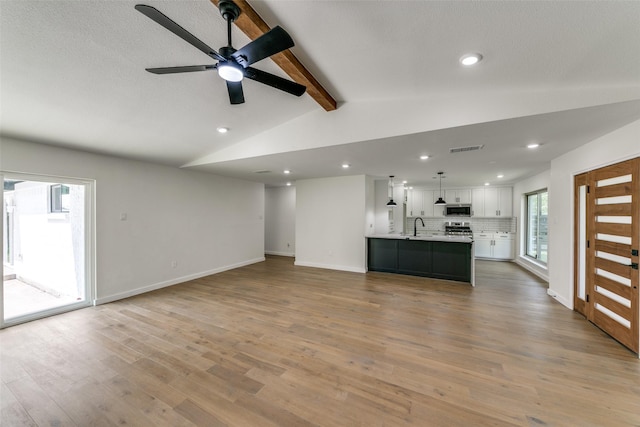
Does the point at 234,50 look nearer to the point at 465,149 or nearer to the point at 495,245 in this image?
the point at 465,149

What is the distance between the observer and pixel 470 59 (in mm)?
2002

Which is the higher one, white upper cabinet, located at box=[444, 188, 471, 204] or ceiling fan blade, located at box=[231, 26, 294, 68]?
ceiling fan blade, located at box=[231, 26, 294, 68]

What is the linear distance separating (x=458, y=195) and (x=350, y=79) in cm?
698

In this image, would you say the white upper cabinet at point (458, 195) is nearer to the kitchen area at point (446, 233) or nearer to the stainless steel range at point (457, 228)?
the kitchen area at point (446, 233)

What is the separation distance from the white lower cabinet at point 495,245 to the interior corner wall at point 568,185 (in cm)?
316

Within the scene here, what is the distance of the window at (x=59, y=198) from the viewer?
3.82 meters

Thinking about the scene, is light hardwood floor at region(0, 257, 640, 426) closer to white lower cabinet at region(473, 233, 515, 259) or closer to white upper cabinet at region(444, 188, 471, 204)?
white lower cabinet at region(473, 233, 515, 259)

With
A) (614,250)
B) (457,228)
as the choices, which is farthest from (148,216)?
(457,228)

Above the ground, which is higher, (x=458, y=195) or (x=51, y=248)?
(x=458, y=195)

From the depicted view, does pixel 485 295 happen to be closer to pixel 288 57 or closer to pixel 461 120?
pixel 461 120

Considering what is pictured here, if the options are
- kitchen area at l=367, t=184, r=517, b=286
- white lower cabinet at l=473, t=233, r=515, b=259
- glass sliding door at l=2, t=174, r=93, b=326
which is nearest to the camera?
glass sliding door at l=2, t=174, r=93, b=326

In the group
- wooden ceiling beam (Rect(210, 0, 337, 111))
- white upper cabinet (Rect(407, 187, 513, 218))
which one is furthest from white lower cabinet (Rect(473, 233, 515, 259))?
wooden ceiling beam (Rect(210, 0, 337, 111))

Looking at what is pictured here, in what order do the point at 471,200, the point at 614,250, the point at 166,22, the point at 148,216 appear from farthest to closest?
the point at 471,200, the point at 148,216, the point at 614,250, the point at 166,22

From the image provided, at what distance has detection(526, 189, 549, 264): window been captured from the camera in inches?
225
